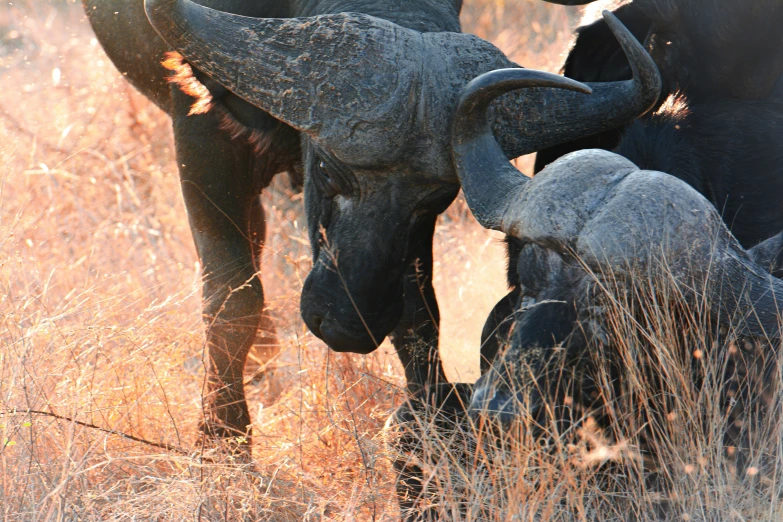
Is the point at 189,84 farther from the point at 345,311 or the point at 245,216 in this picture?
the point at 345,311

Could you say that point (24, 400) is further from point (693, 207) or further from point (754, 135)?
point (754, 135)

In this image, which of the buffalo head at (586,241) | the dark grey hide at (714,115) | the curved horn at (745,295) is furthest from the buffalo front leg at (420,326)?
the curved horn at (745,295)

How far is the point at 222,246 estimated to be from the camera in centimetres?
420

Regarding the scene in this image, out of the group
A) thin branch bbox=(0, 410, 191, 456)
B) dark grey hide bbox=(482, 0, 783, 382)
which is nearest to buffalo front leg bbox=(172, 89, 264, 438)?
thin branch bbox=(0, 410, 191, 456)

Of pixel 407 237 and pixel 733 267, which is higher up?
pixel 733 267

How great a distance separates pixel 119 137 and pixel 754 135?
462cm

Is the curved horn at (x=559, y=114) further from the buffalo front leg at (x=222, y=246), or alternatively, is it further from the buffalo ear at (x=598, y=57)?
the buffalo front leg at (x=222, y=246)

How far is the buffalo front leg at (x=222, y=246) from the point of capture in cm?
405

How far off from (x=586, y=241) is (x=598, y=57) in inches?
72.6

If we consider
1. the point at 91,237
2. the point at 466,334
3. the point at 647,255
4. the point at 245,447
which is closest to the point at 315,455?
the point at 245,447

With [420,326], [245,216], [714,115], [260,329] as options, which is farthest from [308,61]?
[260,329]

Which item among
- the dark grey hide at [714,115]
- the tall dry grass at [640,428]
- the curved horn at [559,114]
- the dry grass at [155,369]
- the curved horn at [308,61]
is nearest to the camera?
the tall dry grass at [640,428]

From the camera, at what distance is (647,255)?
260cm

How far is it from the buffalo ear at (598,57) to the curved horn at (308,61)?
1.05 m
